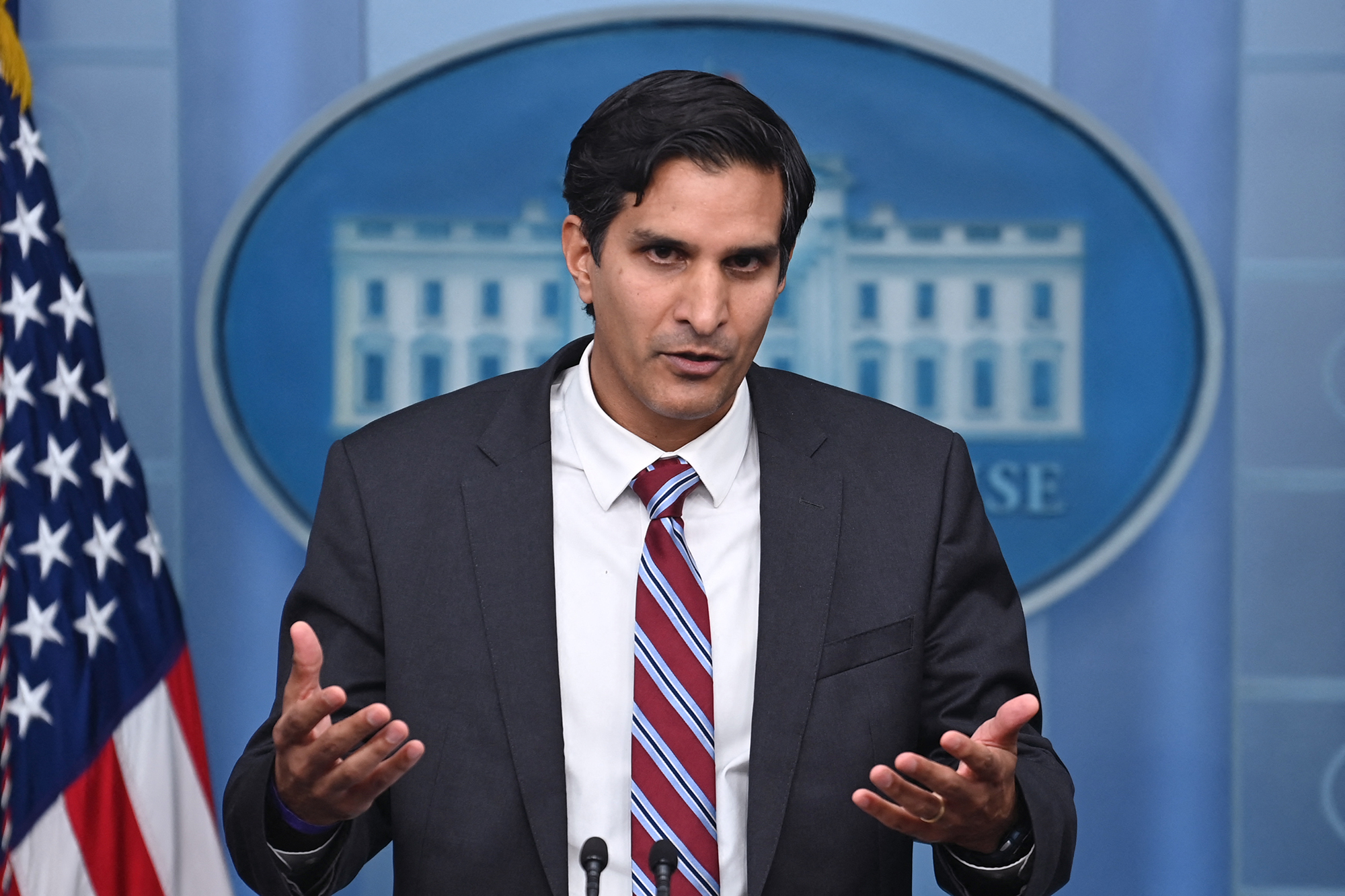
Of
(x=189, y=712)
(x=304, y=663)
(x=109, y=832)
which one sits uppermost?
(x=304, y=663)

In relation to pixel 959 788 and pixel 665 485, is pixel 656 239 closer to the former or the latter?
pixel 665 485

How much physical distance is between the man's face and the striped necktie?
20cm

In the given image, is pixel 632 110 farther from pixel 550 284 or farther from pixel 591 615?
pixel 550 284

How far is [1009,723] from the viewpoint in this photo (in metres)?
1.26

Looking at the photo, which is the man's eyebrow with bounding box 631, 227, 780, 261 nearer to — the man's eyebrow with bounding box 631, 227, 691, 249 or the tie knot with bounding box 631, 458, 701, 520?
the man's eyebrow with bounding box 631, 227, 691, 249

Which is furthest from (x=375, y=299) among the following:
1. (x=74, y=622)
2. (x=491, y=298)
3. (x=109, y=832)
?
(x=109, y=832)

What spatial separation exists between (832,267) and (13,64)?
1599 millimetres

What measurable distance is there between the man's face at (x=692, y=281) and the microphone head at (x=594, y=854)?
54 centimetres

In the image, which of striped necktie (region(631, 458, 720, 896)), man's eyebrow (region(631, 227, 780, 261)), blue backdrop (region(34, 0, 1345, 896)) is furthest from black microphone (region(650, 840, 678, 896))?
blue backdrop (region(34, 0, 1345, 896))

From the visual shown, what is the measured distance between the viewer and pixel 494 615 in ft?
4.93

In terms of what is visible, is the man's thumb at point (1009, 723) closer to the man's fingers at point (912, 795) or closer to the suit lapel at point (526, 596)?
the man's fingers at point (912, 795)

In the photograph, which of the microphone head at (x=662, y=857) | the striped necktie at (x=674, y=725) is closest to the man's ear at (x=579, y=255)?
the striped necktie at (x=674, y=725)

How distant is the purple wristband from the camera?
1.36 meters

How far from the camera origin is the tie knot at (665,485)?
5.12ft
